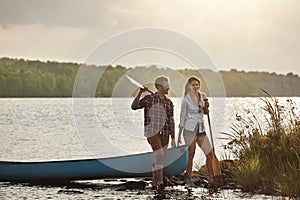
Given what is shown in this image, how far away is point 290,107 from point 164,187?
3133 millimetres

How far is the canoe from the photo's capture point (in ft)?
50.8

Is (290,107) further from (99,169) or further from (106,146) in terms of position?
(106,146)

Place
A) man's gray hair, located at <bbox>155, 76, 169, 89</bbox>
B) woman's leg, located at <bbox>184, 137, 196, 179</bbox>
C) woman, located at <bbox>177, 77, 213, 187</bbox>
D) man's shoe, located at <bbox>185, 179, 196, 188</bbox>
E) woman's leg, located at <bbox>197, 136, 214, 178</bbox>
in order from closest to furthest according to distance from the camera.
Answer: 1. man's gray hair, located at <bbox>155, 76, 169, 89</bbox>
2. woman, located at <bbox>177, 77, 213, 187</bbox>
3. woman's leg, located at <bbox>197, 136, 214, 178</bbox>
4. woman's leg, located at <bbox>184, 137, 196, 179</bbox>
5. man's shoe, located at <bbox>185, 179, 196, 188</bbox>

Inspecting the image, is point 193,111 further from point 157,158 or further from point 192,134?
point 157,158

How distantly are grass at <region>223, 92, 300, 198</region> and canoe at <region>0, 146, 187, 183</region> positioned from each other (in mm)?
1313

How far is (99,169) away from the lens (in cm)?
1627

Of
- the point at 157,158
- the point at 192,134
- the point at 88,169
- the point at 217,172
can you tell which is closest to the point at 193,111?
the point at 192,134

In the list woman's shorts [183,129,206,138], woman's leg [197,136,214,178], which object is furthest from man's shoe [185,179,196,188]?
woman's shorts [183,129,206,138]

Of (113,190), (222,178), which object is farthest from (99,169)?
(222,178)

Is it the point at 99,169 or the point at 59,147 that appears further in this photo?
the point at 59,147

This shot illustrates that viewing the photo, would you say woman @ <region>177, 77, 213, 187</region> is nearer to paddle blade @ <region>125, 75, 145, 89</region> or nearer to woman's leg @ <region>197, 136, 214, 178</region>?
woman's leg @ <region>197, 136, 214, 178</region>

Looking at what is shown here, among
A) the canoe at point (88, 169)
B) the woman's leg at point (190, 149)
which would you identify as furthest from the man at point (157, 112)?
the canoe at point (88, 169)

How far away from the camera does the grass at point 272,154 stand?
14.6 meters

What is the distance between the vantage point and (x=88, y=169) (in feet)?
53.5
